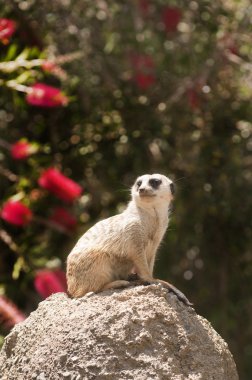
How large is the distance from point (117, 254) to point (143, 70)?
3.21 m

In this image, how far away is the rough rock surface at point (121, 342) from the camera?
143 inches

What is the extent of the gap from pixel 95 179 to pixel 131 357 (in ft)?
12.4

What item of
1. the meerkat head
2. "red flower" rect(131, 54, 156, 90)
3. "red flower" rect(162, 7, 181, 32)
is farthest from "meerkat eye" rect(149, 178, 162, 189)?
"red flower" rect(162, 7, 181, 32)

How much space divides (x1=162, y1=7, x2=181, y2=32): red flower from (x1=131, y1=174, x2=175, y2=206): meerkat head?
301 centimetres

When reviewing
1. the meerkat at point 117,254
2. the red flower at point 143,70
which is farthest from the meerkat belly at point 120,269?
the red flower at point 143,70

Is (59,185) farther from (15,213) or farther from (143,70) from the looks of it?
(143,70)

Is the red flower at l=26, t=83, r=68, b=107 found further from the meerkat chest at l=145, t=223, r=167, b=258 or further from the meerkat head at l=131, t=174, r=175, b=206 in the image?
the meerkat chest at l=145, t=223, r=167, b=258

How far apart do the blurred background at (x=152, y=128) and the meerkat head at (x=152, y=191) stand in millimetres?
2582

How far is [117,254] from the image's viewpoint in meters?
4.06

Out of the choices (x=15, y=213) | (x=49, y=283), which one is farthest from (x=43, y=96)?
(x=49, y=283)

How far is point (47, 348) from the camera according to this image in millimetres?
3736

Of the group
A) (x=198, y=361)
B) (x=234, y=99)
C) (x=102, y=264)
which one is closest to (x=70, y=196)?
(x=234, y=99)

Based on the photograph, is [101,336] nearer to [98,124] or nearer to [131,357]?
[131,357]

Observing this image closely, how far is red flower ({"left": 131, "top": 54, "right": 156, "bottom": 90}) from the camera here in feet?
23.1
